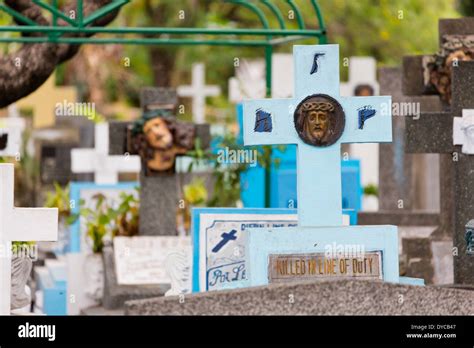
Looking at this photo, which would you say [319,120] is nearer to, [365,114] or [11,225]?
[365,114]

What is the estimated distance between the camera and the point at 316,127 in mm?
8312

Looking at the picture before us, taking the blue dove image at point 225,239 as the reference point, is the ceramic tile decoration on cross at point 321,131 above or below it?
above

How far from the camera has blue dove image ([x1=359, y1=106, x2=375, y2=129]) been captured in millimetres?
8406

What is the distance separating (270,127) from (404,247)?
3.67 m

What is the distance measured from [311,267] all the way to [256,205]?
16.6 ft

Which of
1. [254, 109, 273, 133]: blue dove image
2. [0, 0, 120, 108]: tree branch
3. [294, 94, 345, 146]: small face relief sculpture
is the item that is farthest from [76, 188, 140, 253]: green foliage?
[294, 94, 345, 146]: small face relief sculpture

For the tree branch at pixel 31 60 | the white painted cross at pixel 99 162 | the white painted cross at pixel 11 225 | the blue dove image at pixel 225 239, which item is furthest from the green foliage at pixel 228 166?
the white painted cross at pixel 11 225

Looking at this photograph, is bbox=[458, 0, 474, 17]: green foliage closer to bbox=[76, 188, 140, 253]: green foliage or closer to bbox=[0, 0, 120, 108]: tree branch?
bbox=[76, 188, 140, 253]: green foliage

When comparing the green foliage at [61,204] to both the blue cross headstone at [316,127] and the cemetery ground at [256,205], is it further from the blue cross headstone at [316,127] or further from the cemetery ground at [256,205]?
the blue cross headstone at [316,127]

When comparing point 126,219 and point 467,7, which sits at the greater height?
point 467,7

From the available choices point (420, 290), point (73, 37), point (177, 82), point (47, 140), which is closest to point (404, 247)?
point (73, 37)

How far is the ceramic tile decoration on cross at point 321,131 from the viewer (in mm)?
8289
